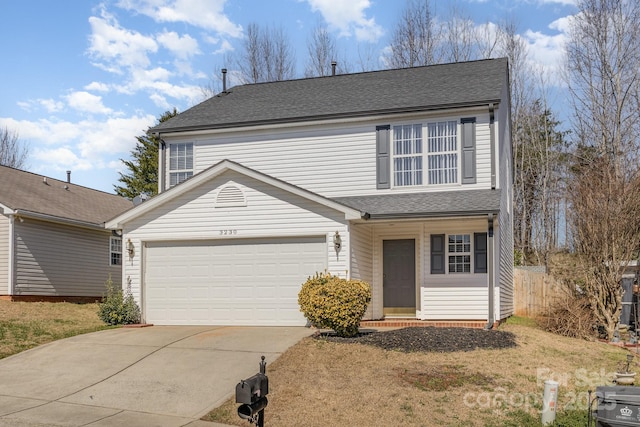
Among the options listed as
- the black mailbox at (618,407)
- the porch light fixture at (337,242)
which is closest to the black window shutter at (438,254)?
the porch light fixture at (337,242)

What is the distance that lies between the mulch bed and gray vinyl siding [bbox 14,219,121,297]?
40.6ft

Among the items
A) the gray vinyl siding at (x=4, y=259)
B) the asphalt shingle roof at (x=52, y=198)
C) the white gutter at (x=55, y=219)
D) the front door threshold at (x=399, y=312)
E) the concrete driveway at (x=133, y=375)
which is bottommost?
the concrete driveway at (x=133, y=375)

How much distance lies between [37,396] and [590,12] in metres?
30.2

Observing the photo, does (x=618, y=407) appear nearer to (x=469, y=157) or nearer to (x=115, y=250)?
(x=469, y=157)

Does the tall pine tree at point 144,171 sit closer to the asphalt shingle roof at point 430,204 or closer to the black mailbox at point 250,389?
the asphalt shingle roof at point 430,204

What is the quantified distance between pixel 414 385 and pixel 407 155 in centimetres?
854

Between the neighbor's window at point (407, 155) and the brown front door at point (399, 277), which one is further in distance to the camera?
the brown front door at point (399, 277)

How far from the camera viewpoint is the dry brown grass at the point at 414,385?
9555mm

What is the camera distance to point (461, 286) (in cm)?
1739

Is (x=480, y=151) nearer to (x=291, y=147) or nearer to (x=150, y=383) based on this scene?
(x=291, y=147)

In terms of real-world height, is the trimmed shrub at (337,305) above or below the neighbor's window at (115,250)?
below

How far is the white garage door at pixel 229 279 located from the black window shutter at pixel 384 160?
8.86ft

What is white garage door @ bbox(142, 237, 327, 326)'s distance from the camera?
54.7 feet

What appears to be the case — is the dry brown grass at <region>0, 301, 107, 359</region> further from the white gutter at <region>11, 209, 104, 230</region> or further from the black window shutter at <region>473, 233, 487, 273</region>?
the black window shutter at <region>473, 233, 487, 273</region>
